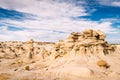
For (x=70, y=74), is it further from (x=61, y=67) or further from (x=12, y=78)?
(x=12, y=78)

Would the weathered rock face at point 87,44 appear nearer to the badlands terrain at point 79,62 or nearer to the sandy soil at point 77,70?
the badlands terrain at point 79,62

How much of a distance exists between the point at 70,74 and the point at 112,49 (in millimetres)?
16526

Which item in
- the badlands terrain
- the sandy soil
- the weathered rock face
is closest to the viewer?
the sandy soil

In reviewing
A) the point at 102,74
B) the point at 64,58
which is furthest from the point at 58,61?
the point at 102,74

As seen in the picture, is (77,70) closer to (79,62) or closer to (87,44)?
(79,62)

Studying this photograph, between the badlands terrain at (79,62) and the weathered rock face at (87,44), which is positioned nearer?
the badlands terrain at (79,62)

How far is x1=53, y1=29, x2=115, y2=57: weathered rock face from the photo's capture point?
50719mm

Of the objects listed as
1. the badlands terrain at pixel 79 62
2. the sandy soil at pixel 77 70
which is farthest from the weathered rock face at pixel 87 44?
the sandy soil at pixel 77 70

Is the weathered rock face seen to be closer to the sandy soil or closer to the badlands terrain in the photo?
the badlands terrain

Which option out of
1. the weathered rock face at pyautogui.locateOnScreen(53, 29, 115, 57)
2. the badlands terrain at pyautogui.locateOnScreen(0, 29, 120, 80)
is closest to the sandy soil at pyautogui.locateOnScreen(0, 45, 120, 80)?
the badlands terrain at pyautogui.locateOnScreen(0, 29, 120, 80)

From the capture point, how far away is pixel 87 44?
166ft

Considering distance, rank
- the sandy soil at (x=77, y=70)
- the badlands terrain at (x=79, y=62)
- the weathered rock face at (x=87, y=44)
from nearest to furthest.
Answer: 1. the sandy soil at (x=77, y=70)
2. the badlands terrain at (x=79, y=62)
3. the weathered rock face at (x=87, y=44)

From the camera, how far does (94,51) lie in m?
51.3

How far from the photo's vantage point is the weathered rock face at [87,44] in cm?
5072
